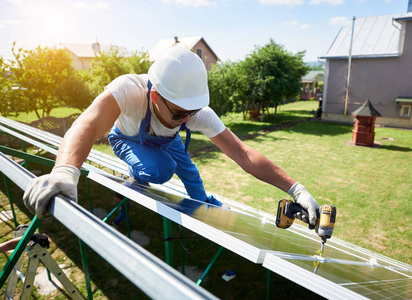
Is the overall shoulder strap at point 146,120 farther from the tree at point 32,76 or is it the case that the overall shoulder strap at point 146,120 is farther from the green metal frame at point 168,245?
the tree at point 32,76

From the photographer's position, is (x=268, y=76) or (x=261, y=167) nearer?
(x=261, y=167)

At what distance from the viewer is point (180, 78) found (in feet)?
6.44

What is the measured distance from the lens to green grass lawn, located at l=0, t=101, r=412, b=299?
3.39 meters

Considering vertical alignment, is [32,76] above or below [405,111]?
above

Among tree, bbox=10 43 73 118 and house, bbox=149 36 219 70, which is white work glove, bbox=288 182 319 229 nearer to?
tree, bbox=10 43 73 118

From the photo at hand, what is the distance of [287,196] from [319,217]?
4.20m

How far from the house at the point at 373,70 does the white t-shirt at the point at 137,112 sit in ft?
57.9

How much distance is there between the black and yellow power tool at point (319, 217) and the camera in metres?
2.10

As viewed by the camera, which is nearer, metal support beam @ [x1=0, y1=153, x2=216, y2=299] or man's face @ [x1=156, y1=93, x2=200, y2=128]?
metal support beam @ [x1=0, y1=153, x2=216, y2=299]

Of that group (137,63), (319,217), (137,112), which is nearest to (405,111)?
(137,63)

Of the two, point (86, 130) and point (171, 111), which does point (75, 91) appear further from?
point (86, 130)

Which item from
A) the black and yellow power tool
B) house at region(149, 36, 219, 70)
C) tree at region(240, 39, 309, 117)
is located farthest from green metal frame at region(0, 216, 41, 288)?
house at region(149, 36, 219, 70)

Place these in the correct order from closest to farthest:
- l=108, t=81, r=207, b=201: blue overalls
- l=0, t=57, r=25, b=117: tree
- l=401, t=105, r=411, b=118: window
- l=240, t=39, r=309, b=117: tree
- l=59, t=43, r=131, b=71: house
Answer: l=108, t=81, r=207, b=201: blue overalls < l=0, t=57, r=25, b=117: tree < l=401, t=105, r=411, b=118: window < l=240, t=39, r=309, b=117: tree < l=59, t=43, r=131, b=71: house

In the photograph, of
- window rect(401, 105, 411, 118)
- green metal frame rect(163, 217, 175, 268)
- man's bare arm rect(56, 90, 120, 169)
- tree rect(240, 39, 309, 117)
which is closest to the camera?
man's bare arm rect(56, 90, 120, 169)
